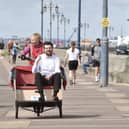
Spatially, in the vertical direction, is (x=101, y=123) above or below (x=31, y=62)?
below

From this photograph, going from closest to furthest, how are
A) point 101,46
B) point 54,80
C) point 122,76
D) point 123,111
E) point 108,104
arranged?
point 54,80
point 123,111
point 108,104
point 101,46
point 122,76

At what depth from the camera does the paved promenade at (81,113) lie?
541 inches

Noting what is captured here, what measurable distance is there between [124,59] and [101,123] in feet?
52.8

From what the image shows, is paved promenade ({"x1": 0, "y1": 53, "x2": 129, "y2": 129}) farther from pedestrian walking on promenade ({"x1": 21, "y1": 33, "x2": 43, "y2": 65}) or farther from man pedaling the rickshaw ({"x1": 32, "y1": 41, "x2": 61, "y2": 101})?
pedestrian walking on promenade ({"x1": 21, "y1": 33, "x2": 43, "y2": 65})

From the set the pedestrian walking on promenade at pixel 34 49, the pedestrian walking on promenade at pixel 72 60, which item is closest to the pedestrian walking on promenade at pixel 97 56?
the pedestrian walking on promenade at pixel 72 60

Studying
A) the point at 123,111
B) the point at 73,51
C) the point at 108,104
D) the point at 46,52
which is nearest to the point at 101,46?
the point at 73,51

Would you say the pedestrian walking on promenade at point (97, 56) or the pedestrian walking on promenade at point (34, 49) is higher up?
the pedestrian walking on promenade at point (34, 49)

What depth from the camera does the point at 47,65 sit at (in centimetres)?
1510

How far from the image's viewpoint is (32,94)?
15.1 metres

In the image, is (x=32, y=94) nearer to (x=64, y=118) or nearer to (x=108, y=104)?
(x=64, y=118)

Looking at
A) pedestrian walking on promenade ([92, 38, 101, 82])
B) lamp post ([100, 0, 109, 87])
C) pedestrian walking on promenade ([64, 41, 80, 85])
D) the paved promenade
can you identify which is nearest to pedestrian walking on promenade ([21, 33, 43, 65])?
the paved promenade

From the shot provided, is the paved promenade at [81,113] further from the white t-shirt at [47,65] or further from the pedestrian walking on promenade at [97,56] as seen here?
the pedestrian walking on promenade at [97,56]

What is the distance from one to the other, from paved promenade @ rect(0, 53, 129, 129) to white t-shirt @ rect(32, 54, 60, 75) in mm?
1045

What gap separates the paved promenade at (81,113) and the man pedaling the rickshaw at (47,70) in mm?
752
